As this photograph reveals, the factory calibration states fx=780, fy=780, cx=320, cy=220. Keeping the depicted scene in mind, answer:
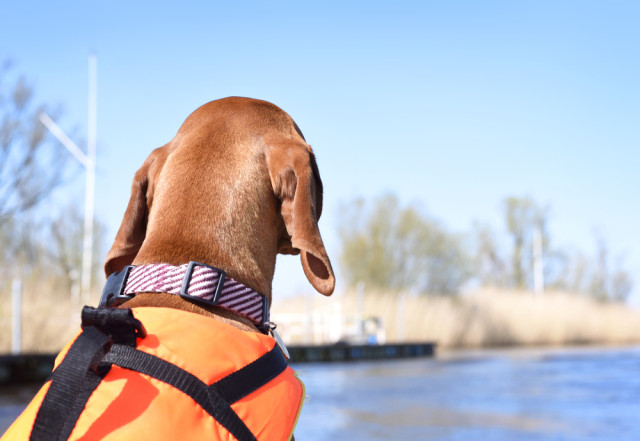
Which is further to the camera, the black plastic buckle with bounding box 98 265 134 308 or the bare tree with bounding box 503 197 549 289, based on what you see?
the bare tree with bounding box 503 197 549 289

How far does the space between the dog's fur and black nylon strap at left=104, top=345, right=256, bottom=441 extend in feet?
0.95

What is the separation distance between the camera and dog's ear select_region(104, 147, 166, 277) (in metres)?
2.43

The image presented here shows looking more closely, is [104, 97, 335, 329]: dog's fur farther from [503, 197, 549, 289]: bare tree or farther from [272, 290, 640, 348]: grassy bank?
[503, 197, 549, 289]: bare tree

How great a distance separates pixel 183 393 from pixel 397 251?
30127 mm

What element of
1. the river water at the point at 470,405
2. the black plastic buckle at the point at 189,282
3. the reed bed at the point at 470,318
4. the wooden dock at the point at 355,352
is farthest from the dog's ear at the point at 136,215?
the reed bed at the point at 470,318

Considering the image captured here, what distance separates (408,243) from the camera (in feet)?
105

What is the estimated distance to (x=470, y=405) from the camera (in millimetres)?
8742

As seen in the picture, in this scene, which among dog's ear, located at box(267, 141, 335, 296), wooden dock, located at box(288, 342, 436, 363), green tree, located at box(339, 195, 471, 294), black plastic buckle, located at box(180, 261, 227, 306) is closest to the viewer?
black plastic buckle, located at box(180, 261, 227, 306)

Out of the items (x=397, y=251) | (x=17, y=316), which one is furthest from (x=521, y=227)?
(x=17, y=316)

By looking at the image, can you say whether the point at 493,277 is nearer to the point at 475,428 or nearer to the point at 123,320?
the point at 475,428

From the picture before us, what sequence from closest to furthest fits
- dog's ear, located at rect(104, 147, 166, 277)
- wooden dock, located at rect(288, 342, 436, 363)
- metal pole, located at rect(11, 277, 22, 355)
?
1. dog's ear, located at rect(104, 147, 166, 277)
2. metal pole, located at rect(11, 277, 22, 355)
3. wooden dock, located at rect(288, 342, 436, 363)

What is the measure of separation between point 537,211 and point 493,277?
451 centimetres

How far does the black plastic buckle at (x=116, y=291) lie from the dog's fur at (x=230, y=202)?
1.3 inches

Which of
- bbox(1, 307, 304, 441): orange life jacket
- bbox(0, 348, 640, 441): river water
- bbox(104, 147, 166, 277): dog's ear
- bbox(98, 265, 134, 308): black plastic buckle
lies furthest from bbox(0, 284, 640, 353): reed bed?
bbox(1, 307, 304, 441): orange life jacket
